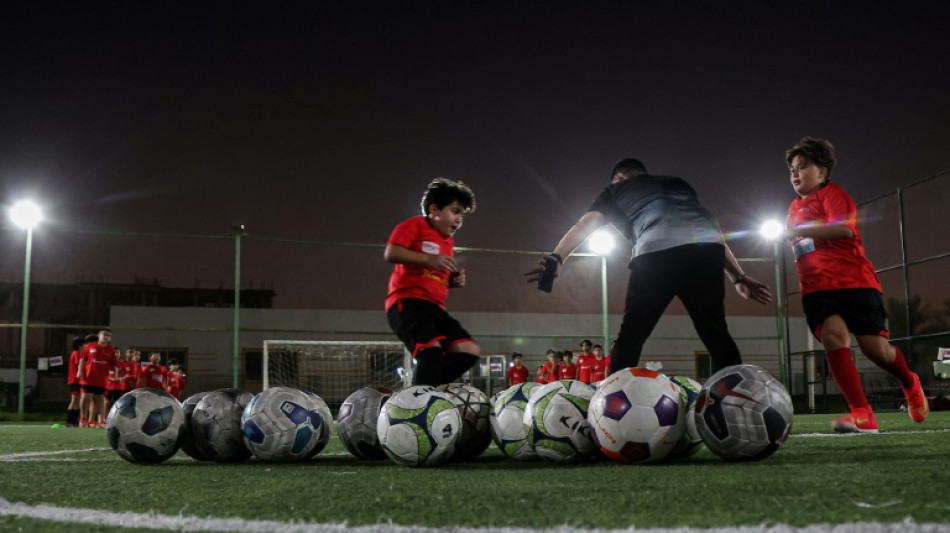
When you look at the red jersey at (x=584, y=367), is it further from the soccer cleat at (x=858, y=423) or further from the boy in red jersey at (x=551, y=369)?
the soccer cleat at (x=858, y=423)

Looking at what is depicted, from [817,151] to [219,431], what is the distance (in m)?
4.61

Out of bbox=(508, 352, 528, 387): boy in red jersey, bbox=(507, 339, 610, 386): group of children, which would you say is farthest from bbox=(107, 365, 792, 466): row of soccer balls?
bbox=(508, 352, 528, 387): boy in red jersey

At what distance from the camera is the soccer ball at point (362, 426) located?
4996mm

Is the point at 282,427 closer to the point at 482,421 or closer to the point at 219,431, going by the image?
the point at 219,431

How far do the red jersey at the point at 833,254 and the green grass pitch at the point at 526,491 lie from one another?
163 cm

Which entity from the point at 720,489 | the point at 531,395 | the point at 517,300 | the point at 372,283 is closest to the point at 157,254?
the point at 372,283

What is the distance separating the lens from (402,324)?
18.4 feet

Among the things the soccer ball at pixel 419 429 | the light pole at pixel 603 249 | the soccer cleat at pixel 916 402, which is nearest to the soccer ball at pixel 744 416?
the soccer ball at pixel 419 429

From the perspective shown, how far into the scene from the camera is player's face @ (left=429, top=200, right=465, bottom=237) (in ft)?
19.6

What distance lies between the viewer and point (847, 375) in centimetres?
610

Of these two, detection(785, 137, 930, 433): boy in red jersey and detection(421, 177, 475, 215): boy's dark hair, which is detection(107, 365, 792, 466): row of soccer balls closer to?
detection(421, 177, 475, 215): boy's dark hair

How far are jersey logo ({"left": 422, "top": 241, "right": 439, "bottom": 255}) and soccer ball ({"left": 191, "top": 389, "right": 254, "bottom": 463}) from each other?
5.33 ft

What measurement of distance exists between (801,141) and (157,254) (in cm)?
2047

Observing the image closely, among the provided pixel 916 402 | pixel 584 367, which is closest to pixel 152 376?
pixel 584 367
